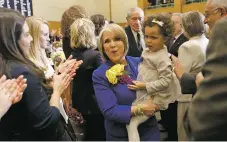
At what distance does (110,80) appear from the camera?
6.51 ft

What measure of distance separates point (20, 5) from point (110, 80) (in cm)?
483

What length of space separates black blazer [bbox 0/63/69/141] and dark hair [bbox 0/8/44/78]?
0.04 meters

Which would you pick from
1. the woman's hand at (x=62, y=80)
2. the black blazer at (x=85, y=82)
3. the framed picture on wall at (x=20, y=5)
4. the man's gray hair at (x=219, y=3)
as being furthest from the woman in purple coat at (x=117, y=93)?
the framed picture on wall at (x=20, y=5)

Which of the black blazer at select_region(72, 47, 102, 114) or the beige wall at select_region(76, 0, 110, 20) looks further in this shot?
the beige wall at select_region(76, 0, 110, 20)

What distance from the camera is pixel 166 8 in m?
7.65

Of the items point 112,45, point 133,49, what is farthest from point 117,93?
point 133,49

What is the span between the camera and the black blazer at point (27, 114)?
1481mm

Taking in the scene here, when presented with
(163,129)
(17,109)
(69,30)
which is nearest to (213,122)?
(17,109)

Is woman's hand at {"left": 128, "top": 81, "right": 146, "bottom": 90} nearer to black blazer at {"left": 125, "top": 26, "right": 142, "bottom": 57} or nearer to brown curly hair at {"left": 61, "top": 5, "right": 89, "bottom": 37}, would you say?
brown curly hair at {"left": 61, "top": 5, "right": 89, "bottom": 37}

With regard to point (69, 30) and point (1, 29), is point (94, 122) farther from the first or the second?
point (1, 29)

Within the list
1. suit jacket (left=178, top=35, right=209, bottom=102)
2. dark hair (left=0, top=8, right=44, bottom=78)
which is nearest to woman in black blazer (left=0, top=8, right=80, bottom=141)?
dark hair (left=0, top=8, right=44, bottom=78)

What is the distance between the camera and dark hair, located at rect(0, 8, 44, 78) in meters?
1.51

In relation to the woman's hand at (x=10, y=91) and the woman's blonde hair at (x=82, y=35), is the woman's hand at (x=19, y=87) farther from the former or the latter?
the woman's blonde hair at (x=82, y=35)

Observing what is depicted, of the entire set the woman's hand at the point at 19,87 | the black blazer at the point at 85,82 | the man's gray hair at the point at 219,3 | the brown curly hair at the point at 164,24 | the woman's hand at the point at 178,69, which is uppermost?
the man's gray hair at the point at 219,3
